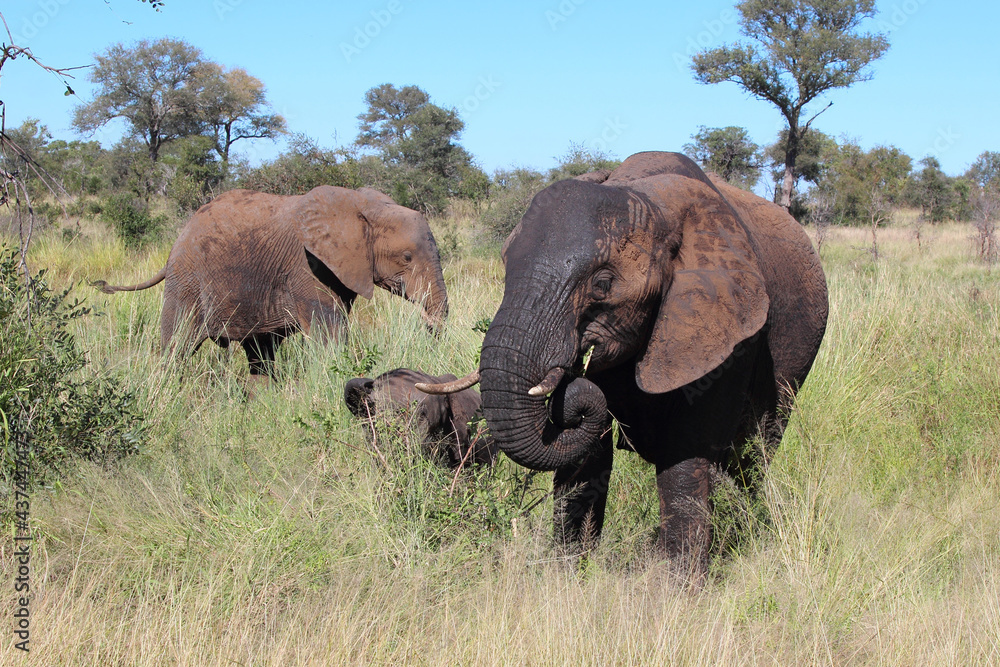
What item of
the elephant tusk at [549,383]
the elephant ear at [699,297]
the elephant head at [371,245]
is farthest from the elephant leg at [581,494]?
the elephant head at [371,245]

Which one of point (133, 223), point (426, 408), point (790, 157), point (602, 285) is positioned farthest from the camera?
point (790, 157)

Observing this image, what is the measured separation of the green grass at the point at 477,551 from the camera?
3180mm

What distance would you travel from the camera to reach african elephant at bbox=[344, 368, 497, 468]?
4.71 meters

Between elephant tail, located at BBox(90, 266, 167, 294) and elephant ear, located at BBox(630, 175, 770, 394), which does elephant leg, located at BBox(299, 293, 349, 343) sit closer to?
elephant tail, located at BBox(90, 266, 167, 294)

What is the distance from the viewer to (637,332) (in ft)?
11.4

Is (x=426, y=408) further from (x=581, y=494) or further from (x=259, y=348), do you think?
(x=259, y=348)

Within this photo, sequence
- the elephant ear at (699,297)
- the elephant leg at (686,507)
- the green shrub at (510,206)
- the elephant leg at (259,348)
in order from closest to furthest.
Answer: the elephant ear at (699,297) → the elephant leg at (686,507) → the elephant leg at (259,348) → the green shrub at (510,206)

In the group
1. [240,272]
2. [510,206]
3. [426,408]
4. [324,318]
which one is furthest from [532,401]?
[510,206]

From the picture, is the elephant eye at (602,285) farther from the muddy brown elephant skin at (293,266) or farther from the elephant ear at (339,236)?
the elephant ear at (339,236)

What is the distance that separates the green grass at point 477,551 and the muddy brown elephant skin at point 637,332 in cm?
41

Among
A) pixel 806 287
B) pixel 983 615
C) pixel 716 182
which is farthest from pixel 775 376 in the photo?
pixel 983 615

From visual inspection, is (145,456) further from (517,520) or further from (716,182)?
(716,182)

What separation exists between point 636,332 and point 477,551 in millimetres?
1162

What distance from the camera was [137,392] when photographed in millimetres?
5613
